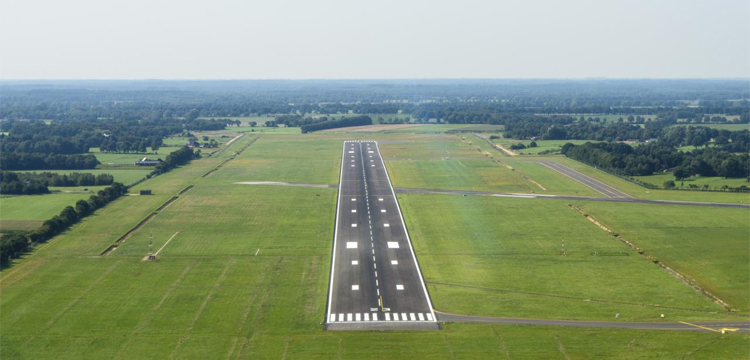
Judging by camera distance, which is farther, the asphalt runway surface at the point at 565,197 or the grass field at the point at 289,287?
the asphalt runway surface at the point at 565,197

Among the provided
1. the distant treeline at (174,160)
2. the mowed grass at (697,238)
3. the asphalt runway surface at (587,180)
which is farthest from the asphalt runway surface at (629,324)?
the distant treeline at (174,160)

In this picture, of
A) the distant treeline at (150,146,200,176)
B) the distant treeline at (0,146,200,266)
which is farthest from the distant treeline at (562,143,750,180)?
the distant treeline at (0,146,200,266)

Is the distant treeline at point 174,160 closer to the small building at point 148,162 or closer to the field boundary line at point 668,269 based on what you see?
the small building at point 148,162

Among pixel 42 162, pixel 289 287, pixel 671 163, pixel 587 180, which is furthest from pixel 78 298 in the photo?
pixel 671 163

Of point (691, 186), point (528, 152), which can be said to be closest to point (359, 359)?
point (691, 186)

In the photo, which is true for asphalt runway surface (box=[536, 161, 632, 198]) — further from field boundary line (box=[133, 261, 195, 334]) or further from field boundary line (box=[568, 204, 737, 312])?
field boundary line (box=[133, 261, 195, 334])

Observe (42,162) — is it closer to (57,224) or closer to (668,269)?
(57,224)
